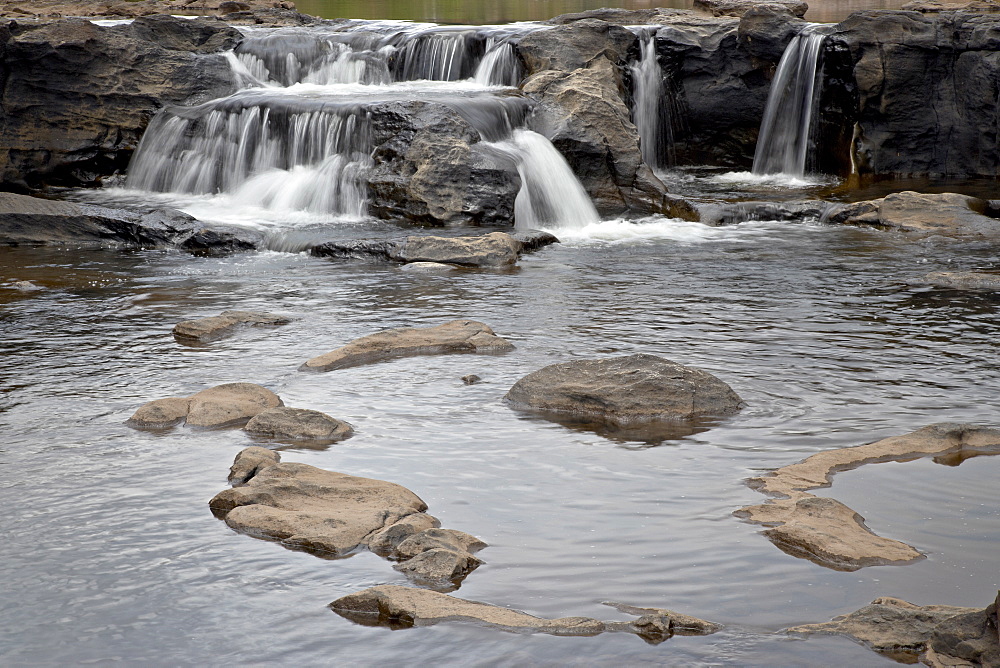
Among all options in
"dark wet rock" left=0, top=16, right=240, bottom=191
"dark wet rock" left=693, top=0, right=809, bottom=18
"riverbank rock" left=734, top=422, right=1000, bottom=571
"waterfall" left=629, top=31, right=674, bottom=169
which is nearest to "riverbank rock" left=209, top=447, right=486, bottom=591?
"riverbank rock" left=734, top=422, right=1000, bottom=571

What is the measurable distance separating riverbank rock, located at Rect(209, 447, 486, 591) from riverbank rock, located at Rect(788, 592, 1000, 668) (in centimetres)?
138

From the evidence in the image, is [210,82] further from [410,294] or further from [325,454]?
[325,454]

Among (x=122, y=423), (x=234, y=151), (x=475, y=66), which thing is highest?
(x=475, y=66)

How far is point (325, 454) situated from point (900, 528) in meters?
2.83

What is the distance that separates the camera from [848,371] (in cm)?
727

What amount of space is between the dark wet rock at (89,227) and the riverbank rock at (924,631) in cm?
1003

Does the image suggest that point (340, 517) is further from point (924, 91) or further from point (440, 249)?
point (924, 91)

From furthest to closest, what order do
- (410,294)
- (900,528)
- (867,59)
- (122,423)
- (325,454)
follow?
1. (867,59)
2. (410,294)
3. (122,423)
4. (325,454)
5. (900,528)

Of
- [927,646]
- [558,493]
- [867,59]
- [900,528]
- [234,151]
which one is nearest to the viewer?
[927,646]

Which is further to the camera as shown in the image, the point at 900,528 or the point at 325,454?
the point at 325,454

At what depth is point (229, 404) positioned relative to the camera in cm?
639

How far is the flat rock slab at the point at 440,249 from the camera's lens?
11555mm

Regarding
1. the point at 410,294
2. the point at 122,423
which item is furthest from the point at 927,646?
the point at 410,294

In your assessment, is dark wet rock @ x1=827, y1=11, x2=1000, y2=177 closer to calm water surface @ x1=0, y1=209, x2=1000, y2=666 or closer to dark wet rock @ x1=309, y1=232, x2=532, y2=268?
calm water surface @ x1=0, y1=209, x2=1000, y2=666
